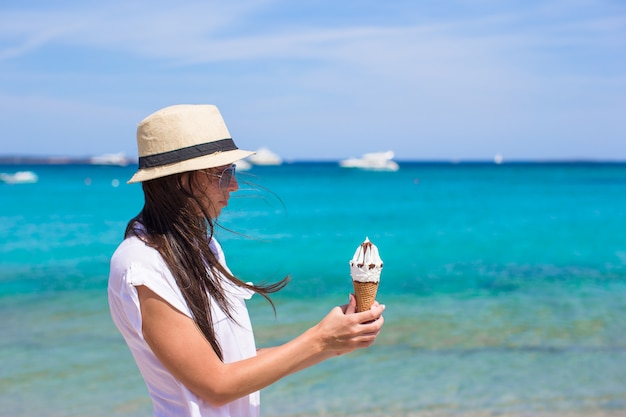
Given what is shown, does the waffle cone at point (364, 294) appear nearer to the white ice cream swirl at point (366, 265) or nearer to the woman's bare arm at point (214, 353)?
the white ice cream swirl at point (366, 265)

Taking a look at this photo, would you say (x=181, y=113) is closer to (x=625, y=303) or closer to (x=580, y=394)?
(x=580, y=394)

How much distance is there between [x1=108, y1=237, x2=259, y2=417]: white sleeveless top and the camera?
73.6 inches

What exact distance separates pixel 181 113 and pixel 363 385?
16.9 ft

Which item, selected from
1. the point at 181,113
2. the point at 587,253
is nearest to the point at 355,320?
the point at 181,113

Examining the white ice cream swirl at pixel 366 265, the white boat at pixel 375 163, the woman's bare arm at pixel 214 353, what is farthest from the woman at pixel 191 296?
the white boat at pixel 375 163

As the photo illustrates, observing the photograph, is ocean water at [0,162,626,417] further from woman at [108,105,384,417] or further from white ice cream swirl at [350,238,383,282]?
white ice cream swirl at [350,238,383,282]

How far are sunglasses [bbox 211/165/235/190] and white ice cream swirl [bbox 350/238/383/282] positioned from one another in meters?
0.55

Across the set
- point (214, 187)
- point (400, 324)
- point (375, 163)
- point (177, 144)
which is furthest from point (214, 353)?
point (375, 163)

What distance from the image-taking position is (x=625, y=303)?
10328 mm

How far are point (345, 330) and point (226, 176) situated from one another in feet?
1.99

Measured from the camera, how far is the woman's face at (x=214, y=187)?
2088mm

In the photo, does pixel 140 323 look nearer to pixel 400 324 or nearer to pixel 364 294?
pixel 364 294

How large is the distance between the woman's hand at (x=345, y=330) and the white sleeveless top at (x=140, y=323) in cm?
28

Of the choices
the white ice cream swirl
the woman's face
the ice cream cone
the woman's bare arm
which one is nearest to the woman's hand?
the woman's bare arm
